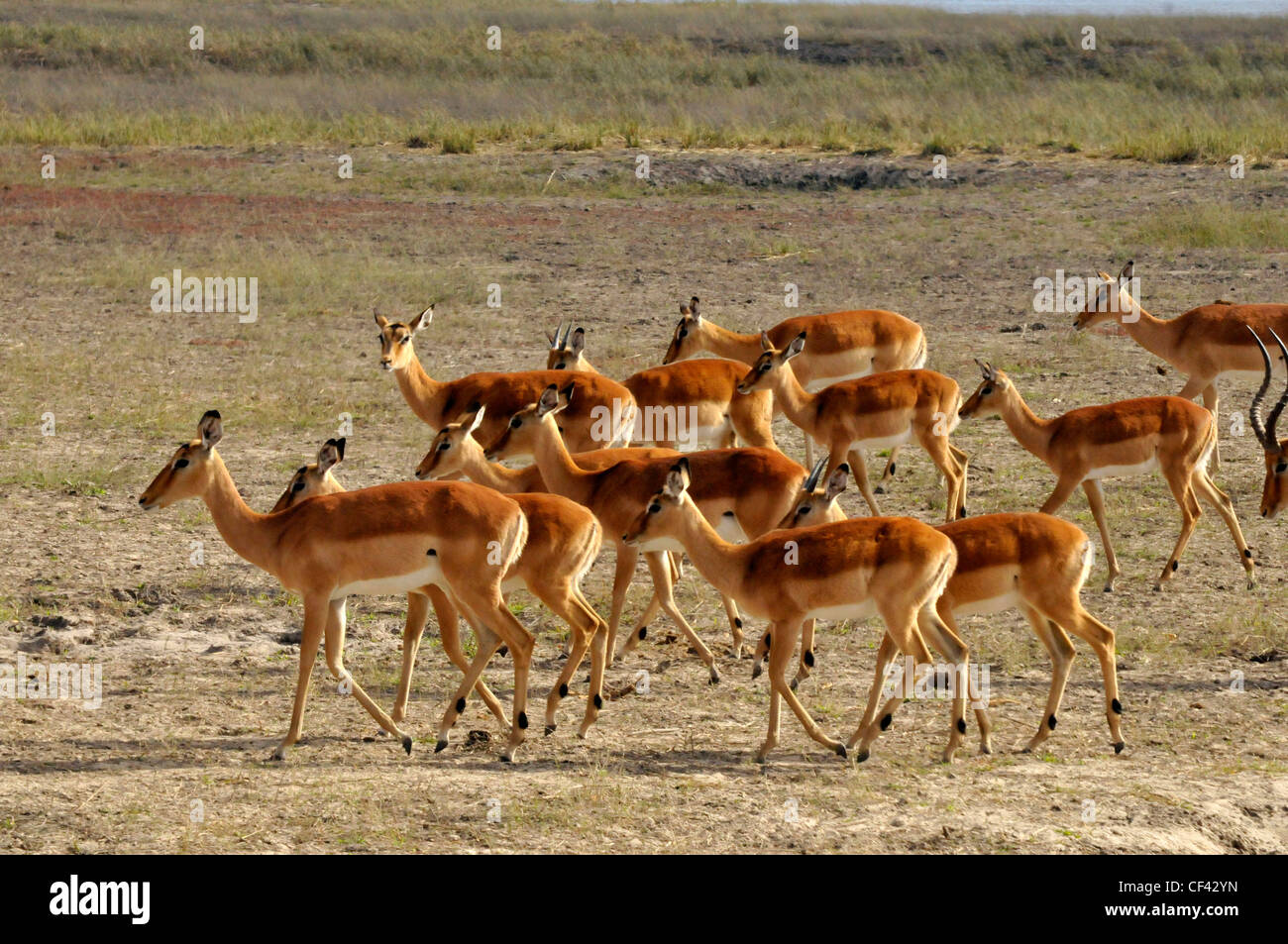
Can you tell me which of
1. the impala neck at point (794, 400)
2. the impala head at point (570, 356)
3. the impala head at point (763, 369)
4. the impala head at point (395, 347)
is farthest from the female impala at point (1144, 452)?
the impala head at point (395, 347)

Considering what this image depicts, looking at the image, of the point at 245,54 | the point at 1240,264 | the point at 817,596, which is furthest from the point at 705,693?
the point at 245,54

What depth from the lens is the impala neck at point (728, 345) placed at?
41.8ft

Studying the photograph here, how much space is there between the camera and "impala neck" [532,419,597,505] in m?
8.68

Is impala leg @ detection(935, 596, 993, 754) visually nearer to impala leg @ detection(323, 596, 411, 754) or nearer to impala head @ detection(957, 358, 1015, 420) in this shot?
impala leg @ detection(323, 596, 411, 754)

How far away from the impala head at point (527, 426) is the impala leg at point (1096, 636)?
9.58 feet

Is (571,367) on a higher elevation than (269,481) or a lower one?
higher

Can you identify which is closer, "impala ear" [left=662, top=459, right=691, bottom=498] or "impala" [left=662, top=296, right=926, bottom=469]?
"impala ear" [left=662, top=459, right=691, bottom=498]

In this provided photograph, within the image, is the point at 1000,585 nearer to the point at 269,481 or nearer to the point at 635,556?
the point at 635,556

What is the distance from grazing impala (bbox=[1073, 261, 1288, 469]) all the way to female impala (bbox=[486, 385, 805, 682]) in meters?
4.61

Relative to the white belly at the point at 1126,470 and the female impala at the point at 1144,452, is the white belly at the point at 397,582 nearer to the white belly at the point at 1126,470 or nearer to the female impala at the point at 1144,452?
the female impala at the point at 1144,452

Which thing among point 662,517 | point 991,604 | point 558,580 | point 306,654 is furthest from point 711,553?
point 306,654

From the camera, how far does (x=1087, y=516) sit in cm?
1080

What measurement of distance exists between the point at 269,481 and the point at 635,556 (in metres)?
3.75

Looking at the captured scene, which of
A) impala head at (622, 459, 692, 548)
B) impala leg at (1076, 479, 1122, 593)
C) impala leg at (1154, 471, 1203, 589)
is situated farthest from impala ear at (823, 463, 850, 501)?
impala leg at (1154, 471, 1203, 589)
